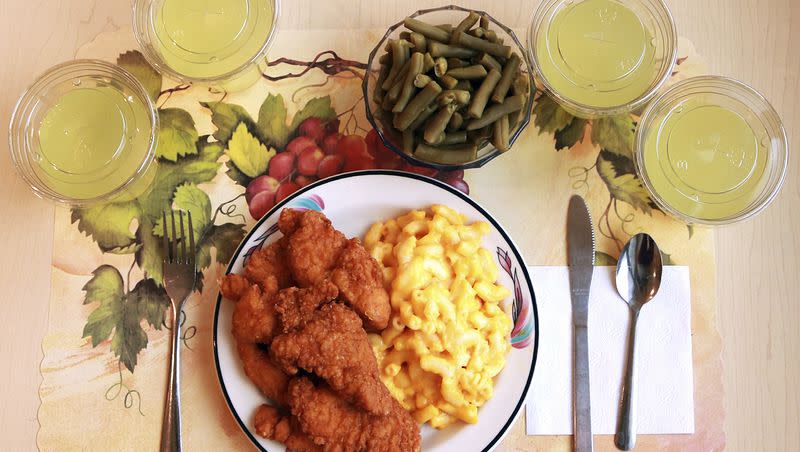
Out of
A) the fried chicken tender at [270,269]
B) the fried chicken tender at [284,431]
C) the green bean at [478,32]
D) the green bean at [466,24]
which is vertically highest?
the green bean at [466,24]

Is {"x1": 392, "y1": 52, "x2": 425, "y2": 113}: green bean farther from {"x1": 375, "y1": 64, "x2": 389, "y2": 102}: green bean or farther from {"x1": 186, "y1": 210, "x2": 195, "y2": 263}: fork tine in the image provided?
{"x1": 186, "y1": 210, "x2": 195, "y2": 263}: fork tine

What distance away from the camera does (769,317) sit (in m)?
2.45

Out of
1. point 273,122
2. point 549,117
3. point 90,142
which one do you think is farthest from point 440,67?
point 90,142

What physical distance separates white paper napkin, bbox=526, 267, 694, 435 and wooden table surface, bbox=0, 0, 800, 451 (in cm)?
18

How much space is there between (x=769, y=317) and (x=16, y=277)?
2.83 meters

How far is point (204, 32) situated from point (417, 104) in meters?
0.90

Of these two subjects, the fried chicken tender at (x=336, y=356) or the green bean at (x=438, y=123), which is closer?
the fried chicken tender at (x=336, y=356)

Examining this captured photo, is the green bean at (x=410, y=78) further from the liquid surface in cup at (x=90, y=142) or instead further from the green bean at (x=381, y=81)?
the liquid surface in cup at (x=90, y=142)

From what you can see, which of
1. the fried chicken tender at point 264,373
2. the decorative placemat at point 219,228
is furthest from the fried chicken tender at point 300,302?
the decorative placemat at point 219,228

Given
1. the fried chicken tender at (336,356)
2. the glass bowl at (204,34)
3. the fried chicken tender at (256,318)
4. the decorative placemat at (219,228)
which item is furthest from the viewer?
the glass bowl at (204,34)

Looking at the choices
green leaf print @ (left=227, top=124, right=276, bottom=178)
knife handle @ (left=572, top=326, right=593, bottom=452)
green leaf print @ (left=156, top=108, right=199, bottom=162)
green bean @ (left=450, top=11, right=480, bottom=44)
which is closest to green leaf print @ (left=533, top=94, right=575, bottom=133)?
green bean @ (left=450, top=11, right=480, bottom=44)

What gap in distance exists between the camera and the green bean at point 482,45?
228cm

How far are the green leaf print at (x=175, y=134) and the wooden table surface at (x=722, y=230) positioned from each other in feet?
1.47

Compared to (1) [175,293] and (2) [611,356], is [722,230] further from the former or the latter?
(1) [175,293]
